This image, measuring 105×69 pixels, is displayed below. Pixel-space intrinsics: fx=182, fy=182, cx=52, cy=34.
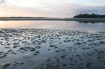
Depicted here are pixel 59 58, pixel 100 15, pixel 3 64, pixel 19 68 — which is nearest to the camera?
pixel 19 68

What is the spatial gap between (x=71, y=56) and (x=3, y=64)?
18.7 ft

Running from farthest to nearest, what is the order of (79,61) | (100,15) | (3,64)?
(100,15), (79,61), (3,64)

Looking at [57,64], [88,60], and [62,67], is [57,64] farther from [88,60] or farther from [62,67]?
[88,60]

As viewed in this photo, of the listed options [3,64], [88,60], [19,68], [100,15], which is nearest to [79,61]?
[88,60]

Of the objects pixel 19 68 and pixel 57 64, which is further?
pixel 57 64

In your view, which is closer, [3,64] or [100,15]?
[3,64]

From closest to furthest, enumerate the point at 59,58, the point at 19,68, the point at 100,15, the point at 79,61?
the point at 19,68, the point at 79,61, the point at 59,58, the point at 100,15

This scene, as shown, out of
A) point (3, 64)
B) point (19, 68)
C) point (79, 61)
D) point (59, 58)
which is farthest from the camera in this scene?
point (59, 58)

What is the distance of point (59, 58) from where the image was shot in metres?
14.7

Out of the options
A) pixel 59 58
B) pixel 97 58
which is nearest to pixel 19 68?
pixel 59 58

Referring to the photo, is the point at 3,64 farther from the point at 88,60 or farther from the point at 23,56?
the point at 88,60

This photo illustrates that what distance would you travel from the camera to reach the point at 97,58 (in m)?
14.8

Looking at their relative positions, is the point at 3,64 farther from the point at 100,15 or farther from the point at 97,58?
the point at 100,15

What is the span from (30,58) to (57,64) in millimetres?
2703
